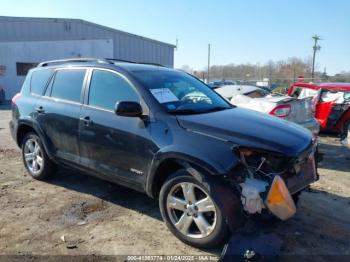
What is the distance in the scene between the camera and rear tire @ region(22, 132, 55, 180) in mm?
5637

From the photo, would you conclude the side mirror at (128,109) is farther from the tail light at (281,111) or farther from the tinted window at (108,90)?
the tail light at (281,111)

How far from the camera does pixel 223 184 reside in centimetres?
344

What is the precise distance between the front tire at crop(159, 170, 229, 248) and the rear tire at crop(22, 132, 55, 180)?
2499mm

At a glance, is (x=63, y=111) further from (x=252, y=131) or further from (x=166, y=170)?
(x=252, y=131)

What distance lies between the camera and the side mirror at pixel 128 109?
13.0 ft

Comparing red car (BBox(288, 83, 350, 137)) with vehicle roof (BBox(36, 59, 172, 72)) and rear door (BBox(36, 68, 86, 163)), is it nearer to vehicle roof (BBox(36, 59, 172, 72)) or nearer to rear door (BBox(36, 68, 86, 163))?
vehicle roof (BBox(36, 59, 172, 72))

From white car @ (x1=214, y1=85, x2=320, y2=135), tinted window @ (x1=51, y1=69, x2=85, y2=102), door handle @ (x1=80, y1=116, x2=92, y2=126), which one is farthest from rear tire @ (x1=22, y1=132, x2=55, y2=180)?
white car @ (x1=214, y1=85, x2=320, y2=135)

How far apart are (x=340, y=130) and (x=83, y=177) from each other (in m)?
6.96

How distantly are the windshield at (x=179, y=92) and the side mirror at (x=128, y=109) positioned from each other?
28cm

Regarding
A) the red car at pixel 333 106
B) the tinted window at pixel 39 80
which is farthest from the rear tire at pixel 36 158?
the red car at pixel 333 106

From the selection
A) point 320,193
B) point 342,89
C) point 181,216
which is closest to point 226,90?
point 342,89

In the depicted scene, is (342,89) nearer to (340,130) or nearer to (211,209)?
(340,130)

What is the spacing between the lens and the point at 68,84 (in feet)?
17.0

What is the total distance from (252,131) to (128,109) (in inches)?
51.8
